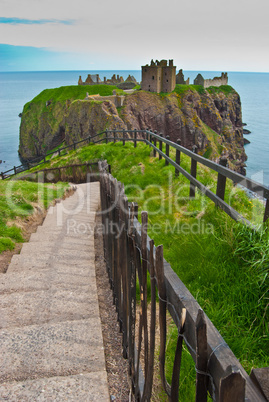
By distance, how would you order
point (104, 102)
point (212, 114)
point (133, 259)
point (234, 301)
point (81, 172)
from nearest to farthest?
point (133, 259)
point (234, 301)
point (81, 172)
point (104, 102)
point (212, 114)

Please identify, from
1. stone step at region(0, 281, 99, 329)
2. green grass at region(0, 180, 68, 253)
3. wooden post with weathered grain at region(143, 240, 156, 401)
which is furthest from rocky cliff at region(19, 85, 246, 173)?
wooden post with weathered grain at region(143, 240, 156, 401)

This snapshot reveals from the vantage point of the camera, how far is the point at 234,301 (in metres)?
2.94

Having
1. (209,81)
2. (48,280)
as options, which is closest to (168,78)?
(209,81)

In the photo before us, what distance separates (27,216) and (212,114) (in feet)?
254

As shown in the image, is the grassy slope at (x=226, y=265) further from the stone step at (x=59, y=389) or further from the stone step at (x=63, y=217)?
the stone step at (x=63, y=217)

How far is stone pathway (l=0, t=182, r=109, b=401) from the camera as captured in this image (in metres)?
2.38

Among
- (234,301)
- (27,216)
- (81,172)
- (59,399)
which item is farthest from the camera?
(81,172)

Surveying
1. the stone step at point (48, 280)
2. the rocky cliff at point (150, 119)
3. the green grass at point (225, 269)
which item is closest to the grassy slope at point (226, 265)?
the green grass at point (225, 269)

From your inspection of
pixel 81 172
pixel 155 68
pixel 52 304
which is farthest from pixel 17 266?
pixel 155 68

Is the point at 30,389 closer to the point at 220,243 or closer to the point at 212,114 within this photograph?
the point at 220,243

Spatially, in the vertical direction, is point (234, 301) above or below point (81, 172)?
above

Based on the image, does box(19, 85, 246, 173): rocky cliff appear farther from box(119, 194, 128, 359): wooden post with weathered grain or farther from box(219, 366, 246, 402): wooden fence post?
box(219, 366, 246, 402): wooden fence post

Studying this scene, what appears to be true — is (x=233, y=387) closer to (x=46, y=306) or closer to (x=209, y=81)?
(x=46, y=306)

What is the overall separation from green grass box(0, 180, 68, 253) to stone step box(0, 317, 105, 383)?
344cm
